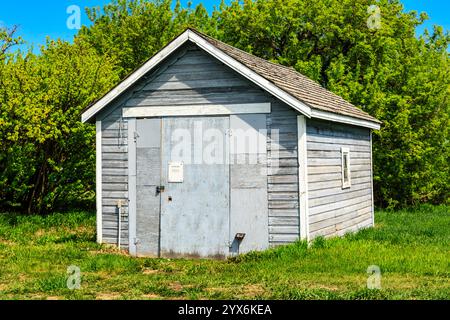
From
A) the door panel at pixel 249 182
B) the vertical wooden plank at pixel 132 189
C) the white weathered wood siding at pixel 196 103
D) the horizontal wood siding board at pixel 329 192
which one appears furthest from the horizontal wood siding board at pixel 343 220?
the vertical wooden plank at pixel 132 189

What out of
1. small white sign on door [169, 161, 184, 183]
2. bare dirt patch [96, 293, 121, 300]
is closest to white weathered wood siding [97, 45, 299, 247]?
small white sign on door [169, 161, 184, 183]

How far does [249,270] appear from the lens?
10.9 m

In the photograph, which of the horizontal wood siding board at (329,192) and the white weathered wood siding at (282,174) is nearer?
the white weathered wood siding at (282,174)

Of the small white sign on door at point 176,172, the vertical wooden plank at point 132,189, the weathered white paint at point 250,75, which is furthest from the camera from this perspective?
the vertical wooden plank at point 132,189

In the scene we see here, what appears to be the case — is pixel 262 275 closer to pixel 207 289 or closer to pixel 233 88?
pixel 207 289

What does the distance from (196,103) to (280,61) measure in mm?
18677

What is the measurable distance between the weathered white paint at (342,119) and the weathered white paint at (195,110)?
1089mm

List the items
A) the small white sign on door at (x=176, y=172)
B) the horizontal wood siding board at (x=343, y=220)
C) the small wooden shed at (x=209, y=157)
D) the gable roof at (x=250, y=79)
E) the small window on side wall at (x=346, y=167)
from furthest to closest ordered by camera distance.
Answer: the small window on side wall at (x=346, y=167) → the small white sign on door at (x=176, y=172) → the horizontal wood siding board at (x=343, y=220) → the small wooden shed at (x=209, y=157) → the gable roof at (x=250, y=79)

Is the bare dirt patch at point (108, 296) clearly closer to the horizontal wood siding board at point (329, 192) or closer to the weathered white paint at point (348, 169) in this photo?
the horizontal wood siding board at point (329, 192)

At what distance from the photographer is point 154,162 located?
13430 mm

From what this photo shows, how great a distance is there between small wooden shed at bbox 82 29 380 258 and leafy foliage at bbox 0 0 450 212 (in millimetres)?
5078

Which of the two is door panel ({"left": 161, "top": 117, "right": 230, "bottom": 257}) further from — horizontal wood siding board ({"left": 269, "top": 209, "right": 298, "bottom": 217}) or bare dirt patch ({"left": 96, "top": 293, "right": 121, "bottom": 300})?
bare dirt patch ({"left": 96, "top": 293, "right": 121, "bottom": 300})

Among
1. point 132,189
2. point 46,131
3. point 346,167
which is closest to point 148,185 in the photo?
point 132,189

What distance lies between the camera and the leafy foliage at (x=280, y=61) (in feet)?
60.6
